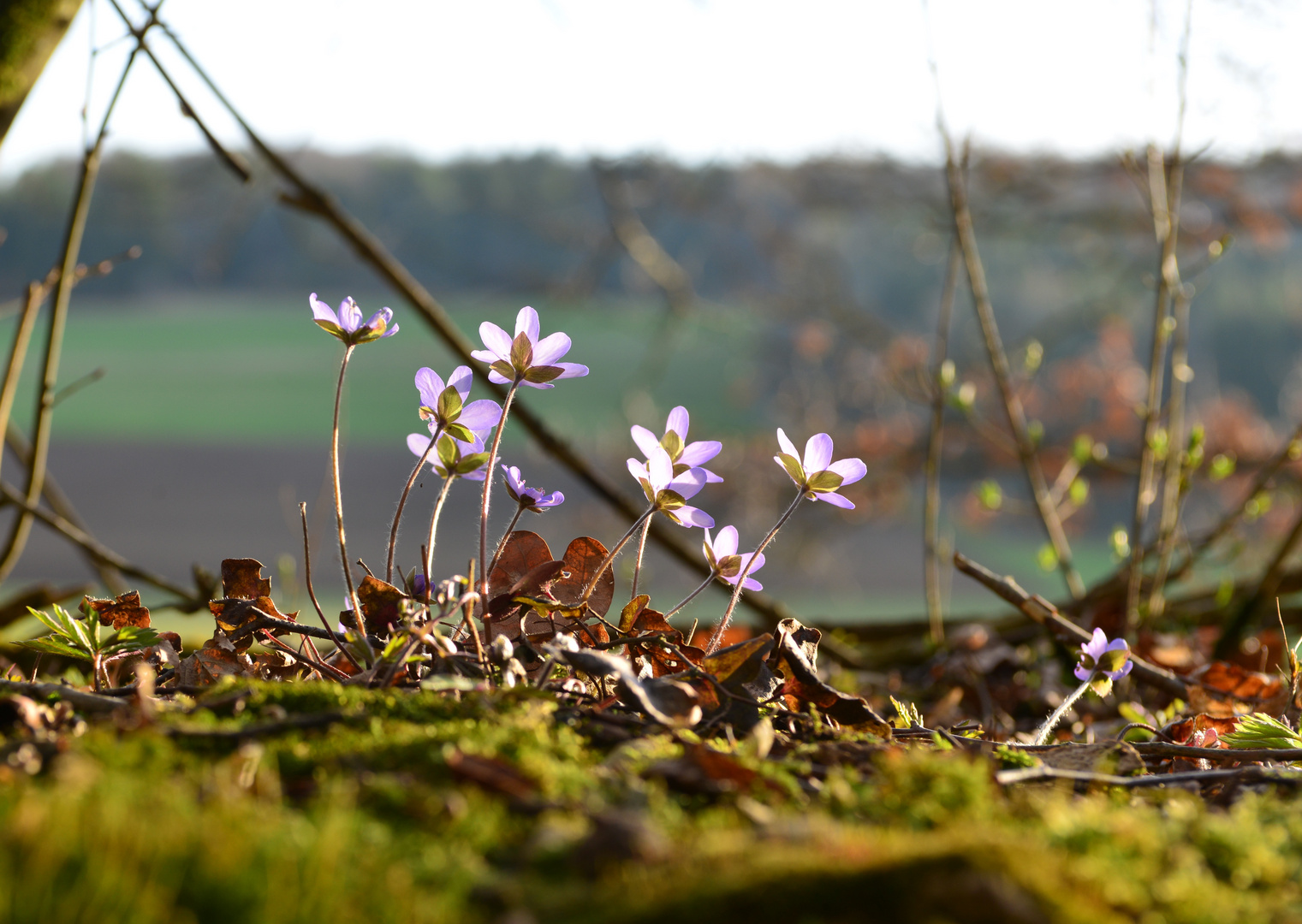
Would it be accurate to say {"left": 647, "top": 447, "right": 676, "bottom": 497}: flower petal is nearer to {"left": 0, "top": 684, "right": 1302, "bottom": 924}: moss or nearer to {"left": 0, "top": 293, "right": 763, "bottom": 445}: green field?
{"left": 0, "top": 684, "right": 1302, "bottom": 924}: moss

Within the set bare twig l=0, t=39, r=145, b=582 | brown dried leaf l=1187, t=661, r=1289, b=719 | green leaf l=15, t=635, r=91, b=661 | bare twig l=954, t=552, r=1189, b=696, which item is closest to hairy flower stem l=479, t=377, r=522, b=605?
green leaf l=15, t=635, r=91, b=661

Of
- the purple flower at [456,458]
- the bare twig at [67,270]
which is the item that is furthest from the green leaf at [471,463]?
the bare twig at [67,270]

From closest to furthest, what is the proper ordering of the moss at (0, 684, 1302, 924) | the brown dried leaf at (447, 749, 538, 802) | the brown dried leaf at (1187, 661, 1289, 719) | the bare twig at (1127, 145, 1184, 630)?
the moss at (0, 684, 1302, 924) < the brown dried leaf at (447, 749, 538, 802) < the brown dried leaf at (1187, 661, 1289, 719) < the bare twig at (1127, 145, 1184, 630)

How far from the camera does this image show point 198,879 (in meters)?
0.53

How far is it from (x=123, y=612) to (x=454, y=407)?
596 mm

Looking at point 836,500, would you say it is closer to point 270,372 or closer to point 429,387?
point 429,387

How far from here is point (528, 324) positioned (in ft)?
3.60

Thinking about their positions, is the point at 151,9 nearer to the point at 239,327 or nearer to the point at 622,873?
the point at 622,873

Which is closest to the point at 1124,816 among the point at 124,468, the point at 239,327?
the point at 124,468

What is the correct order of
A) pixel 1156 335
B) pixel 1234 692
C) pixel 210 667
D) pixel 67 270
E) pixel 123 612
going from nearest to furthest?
pixel 210 667 < pixel 123 612 < pixel 1234 692 < pixel 67 270 < pixel 1156 335

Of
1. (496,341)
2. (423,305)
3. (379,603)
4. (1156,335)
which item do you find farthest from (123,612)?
(1156,335)

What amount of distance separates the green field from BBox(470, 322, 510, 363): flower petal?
25.6 meters

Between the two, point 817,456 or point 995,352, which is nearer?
point 817,456

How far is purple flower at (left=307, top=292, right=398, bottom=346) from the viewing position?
1.10m
